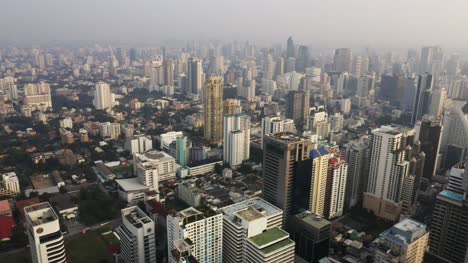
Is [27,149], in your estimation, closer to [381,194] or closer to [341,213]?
[341,213]

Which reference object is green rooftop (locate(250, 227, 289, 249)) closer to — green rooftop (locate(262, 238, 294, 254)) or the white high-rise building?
green rooftop (locate(262, 238, 294, 254))

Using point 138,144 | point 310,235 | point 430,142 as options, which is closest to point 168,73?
point 138,144

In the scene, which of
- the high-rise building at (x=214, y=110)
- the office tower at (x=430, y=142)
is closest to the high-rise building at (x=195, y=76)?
the high-rise building at (x=214, y=110)

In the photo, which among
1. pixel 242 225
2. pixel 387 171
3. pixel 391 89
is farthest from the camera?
pixel 391 89

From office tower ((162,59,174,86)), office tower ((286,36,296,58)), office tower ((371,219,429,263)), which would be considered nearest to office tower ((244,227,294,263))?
office tower ((371,219,429,263))

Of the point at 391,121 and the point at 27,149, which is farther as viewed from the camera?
the point at 391,121

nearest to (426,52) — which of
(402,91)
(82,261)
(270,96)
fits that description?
(402,91)

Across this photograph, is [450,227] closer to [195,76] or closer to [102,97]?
[102,97]
